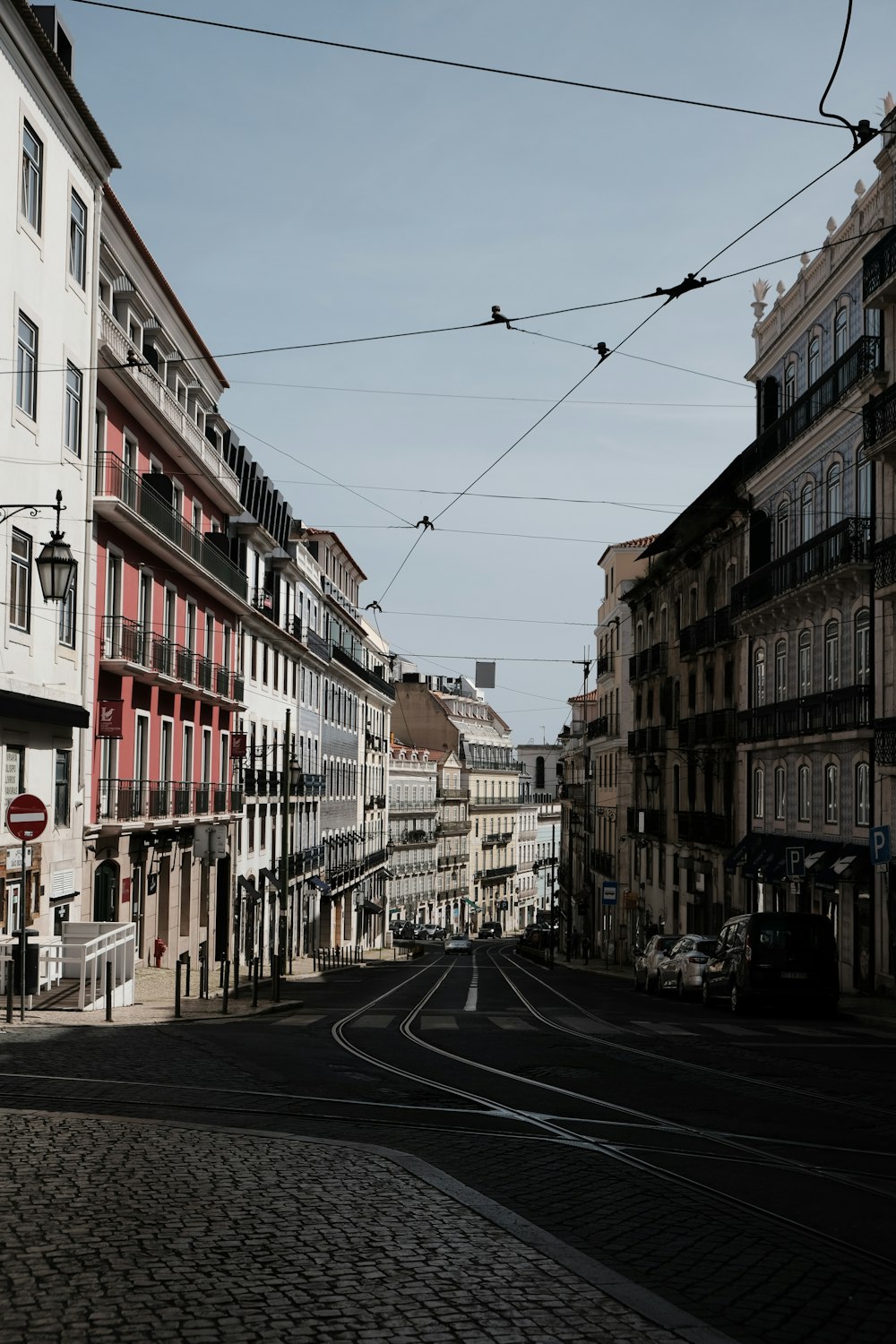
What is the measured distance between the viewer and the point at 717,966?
26.4 m

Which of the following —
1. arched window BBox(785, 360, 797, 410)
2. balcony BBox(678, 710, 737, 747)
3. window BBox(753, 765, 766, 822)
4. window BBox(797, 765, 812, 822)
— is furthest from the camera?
balcony BBox(678, 710, 737, 747)

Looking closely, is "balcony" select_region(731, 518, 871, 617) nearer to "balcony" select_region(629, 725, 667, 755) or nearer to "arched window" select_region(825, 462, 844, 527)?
"arched window" select_region(825, 462, 844, 527)

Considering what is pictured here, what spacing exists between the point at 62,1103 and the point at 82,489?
1732 centimetres

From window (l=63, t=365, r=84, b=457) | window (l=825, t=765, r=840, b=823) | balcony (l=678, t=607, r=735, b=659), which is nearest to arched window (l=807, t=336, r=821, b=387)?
balcony (l=678, t=607, r=735, b=659)

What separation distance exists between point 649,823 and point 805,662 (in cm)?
2240

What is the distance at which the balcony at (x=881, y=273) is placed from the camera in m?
29.2

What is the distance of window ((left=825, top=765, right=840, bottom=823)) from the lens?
1357 inches

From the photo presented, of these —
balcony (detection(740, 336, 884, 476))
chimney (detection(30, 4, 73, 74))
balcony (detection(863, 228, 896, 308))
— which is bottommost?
balcony (detection(740, 336, 884, 476))

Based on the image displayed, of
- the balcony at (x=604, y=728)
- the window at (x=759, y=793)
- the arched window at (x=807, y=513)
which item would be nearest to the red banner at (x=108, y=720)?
the arched window at (x=807, y=513)

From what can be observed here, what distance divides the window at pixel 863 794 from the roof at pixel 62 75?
67.9 feet

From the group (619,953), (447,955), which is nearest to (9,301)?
(619,953)

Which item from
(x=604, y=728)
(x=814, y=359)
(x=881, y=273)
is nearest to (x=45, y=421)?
(x=881, y=273)

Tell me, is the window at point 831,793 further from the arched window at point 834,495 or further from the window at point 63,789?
the window at point 63,789

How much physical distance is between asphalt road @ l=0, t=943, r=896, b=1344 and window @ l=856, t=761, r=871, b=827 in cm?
954
